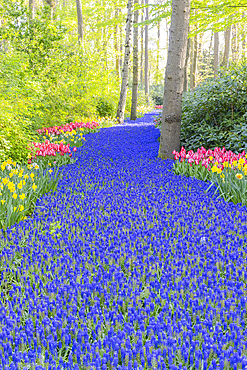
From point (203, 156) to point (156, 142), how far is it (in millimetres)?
3266

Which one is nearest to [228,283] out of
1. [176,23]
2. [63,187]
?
[63,187]

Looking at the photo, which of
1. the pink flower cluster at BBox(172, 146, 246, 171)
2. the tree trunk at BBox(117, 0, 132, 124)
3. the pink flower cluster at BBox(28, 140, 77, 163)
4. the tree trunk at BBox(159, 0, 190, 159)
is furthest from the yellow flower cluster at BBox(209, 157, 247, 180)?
the tree trunk at BBox(117, 0, 132, 124)

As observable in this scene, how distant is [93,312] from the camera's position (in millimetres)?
2018

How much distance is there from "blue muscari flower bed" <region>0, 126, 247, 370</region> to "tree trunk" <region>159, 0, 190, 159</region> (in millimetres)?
2278

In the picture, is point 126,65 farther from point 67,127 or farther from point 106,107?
point 67,127

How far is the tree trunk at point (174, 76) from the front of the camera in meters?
6.18

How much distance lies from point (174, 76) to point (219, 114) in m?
1.82

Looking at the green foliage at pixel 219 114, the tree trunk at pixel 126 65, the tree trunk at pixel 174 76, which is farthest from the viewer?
the tree trunk at pixel 126 65

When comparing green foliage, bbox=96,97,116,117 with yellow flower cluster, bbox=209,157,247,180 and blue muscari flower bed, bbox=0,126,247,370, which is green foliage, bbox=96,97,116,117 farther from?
blue muscari flower bed, bbox=0,126,247,370

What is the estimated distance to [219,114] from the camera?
7.52m

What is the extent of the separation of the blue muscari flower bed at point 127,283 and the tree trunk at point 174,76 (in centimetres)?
228

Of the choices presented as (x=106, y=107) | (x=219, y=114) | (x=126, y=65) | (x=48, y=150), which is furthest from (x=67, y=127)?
(x=106, y=107)

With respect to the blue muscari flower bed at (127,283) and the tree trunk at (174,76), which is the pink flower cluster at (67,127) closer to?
the tree trunk at (174,76)

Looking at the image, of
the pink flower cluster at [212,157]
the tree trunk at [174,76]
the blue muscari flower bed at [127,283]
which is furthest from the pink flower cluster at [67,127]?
the blue muscari flower bed at [127,283]
